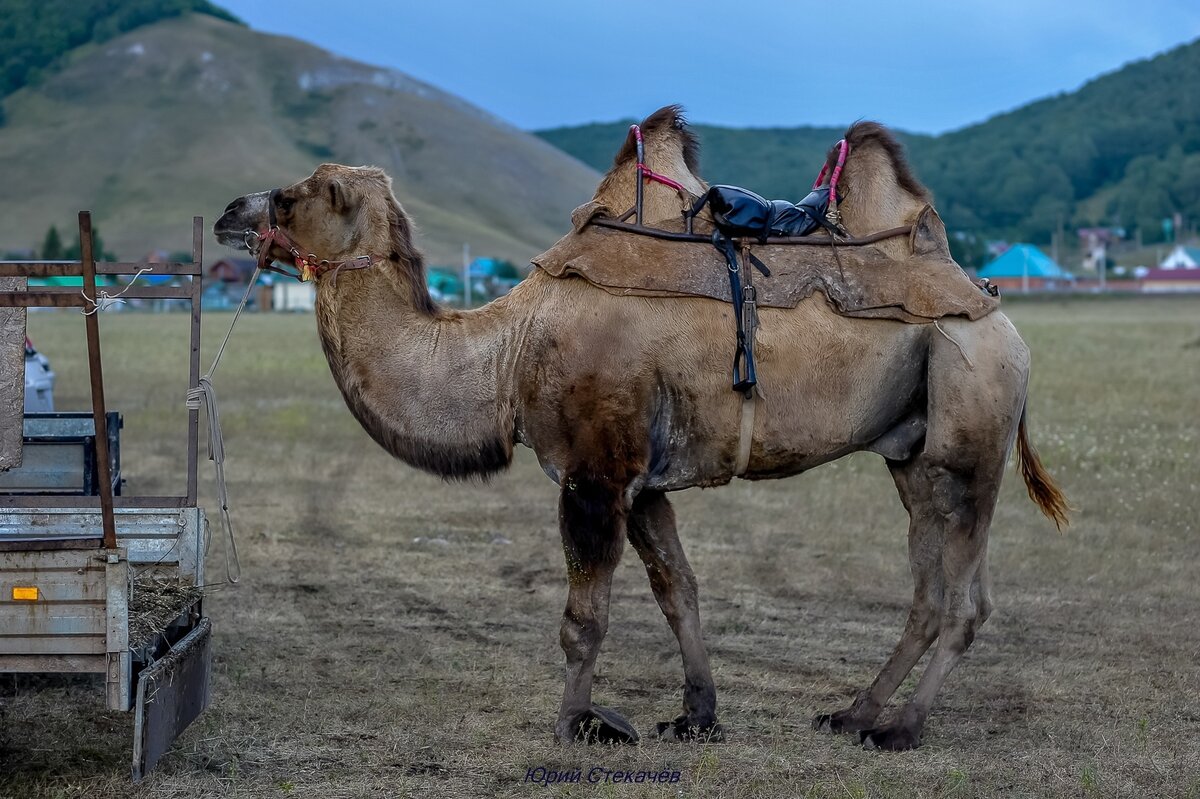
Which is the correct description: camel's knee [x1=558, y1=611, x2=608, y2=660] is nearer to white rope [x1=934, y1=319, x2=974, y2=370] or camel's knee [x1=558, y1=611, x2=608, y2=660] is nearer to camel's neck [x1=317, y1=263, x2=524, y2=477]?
camel's neck [x1=317, y1=263, x2=524, y2=477]

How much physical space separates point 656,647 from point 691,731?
1.85 m

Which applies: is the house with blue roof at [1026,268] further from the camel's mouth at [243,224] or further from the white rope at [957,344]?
the camel's mouth at [243,224]

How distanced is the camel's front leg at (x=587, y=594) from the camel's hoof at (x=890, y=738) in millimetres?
1167

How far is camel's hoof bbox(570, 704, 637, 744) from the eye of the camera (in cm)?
655

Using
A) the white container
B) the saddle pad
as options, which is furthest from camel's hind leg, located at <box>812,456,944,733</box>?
the white container

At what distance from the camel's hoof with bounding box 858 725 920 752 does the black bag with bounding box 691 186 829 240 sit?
8.49ft

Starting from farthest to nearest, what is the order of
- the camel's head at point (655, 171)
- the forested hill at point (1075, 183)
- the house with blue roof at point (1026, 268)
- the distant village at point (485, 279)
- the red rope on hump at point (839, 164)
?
the forested hill at point (1075, 183) → the house with blue roof at point (1026, 268) → the distant village at point (485, 279) → the red rope on hump at point (839, 164) → the camel's head at point (655, 171)

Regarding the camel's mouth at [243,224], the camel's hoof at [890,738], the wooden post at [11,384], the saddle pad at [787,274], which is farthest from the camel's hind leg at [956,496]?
the wooden post at [11,384]

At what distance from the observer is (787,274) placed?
22.5ft

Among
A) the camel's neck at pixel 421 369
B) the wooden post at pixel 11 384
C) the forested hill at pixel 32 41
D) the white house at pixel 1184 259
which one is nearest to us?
the wooden post at pixel 11 384

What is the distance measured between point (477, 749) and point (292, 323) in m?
56.7

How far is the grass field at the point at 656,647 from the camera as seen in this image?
6.11 m

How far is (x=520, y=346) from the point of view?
22.2 feet

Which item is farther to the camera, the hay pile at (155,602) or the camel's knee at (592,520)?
the camel's knee at (592,520)
